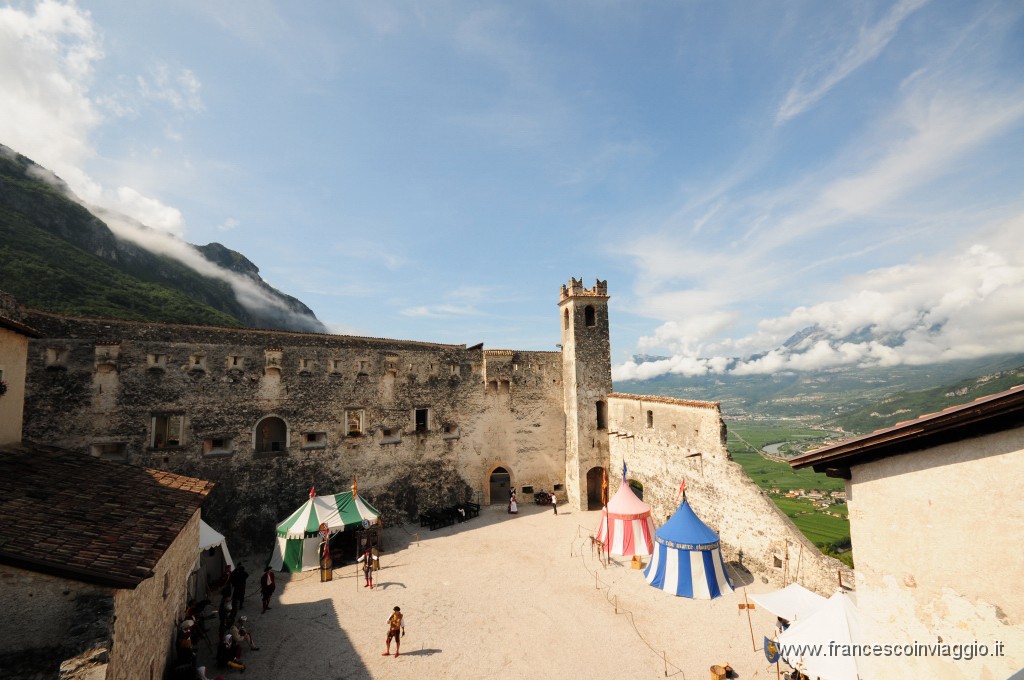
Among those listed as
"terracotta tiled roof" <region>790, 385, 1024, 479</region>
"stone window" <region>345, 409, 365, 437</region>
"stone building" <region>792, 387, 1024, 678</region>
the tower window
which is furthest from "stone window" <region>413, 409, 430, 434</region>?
"stone building" <region>792, 387, 1024, 678</region>

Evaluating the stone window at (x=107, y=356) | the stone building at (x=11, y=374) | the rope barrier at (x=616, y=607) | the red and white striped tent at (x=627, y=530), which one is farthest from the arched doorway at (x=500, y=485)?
the stone building at (x=11, y=374)

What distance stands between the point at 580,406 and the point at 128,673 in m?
18.7

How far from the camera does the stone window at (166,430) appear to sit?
1647 centimetres

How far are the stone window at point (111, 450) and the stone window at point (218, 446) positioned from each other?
2393 millimetres

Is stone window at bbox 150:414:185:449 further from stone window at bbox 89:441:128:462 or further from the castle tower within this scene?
the castle tower

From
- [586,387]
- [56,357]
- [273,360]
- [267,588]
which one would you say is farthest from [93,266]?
[586,387]

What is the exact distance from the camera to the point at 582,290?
23141 millimetres

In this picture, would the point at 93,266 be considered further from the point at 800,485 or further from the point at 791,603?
the point at 800,485

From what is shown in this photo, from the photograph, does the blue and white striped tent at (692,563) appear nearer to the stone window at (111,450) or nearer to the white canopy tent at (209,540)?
the white canopy tent at (209,540)

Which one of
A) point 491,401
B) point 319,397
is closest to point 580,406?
point 491,401

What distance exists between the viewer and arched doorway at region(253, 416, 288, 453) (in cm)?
1897

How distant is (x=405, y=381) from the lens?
845 inches

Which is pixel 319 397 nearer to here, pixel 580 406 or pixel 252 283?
pixel 580 406

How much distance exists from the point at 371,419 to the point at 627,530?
12.0 meters
